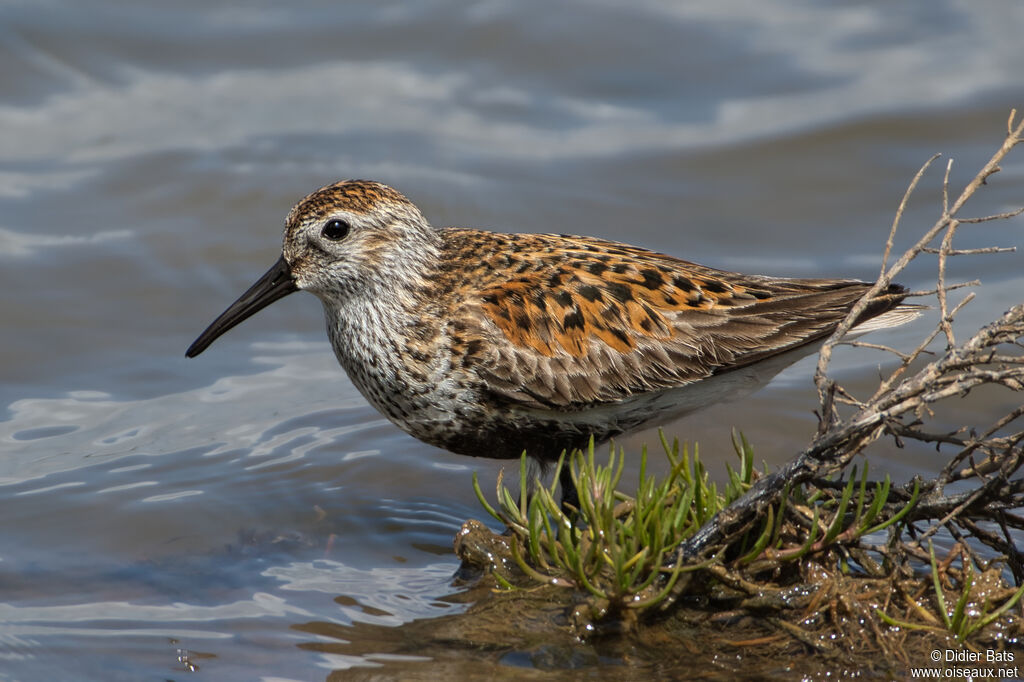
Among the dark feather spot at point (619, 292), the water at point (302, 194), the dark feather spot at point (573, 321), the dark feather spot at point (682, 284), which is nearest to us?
the water at point (302, 194)

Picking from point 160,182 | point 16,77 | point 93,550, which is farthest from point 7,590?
point 16,77

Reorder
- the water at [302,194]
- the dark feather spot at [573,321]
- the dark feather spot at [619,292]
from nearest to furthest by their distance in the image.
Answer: the water at [302,194] < the dark feather spot at [573,321] < the dark feather spot at [619,292]

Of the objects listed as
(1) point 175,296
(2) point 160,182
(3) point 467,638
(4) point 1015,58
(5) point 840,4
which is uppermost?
(5) point 840,4

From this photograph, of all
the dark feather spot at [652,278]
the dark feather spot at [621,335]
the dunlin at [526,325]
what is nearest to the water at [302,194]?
the dunlin at [526,325]

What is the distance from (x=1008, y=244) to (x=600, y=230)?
11.7ft

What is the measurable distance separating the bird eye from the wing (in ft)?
2.24

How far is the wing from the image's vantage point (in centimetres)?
710

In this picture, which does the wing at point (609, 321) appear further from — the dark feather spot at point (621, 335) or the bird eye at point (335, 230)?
the bird eye at point (335, 230)

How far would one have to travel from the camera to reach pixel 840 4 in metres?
15.2

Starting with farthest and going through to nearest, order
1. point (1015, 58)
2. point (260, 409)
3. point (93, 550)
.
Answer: point (1015, 58) < point (260, 409) < point (93, 550)

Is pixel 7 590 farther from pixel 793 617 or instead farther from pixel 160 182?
pixel 160 182

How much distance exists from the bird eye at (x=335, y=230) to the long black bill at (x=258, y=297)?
1.01 feet

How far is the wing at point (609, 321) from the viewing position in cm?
710

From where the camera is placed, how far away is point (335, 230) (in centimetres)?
741
